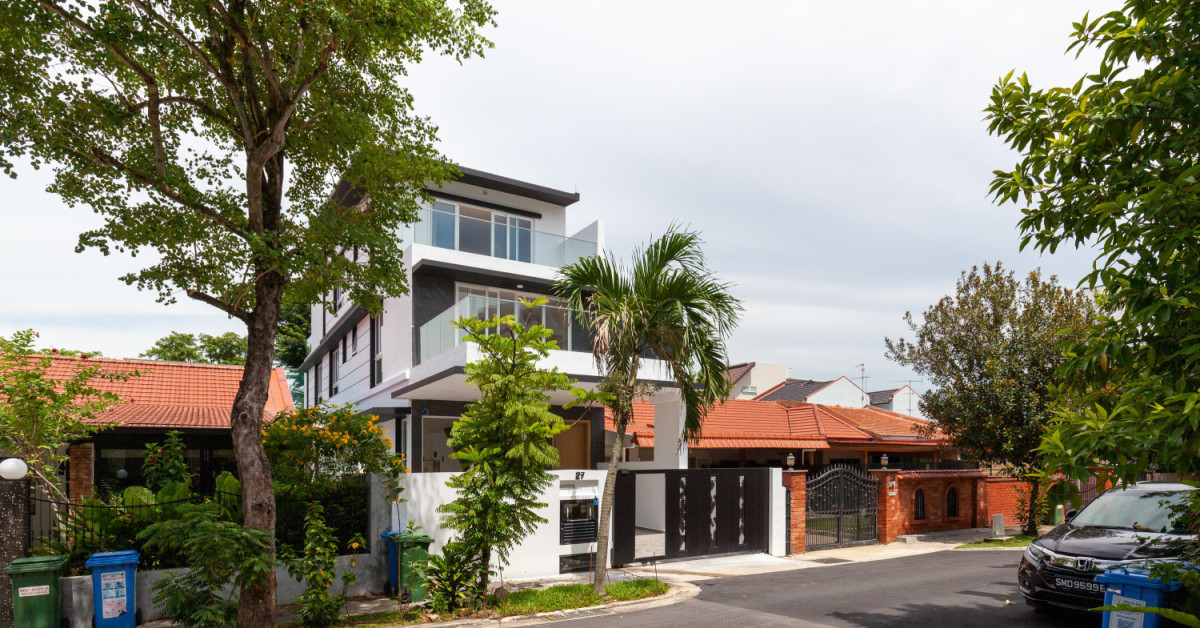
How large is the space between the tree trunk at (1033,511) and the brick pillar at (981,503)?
1647 mm

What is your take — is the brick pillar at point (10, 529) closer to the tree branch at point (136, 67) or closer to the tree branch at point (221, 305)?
the tree branch at point (221, 305)

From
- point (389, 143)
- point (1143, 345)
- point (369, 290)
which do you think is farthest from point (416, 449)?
point (1143, 345)

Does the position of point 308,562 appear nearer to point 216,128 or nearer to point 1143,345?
point 216,128

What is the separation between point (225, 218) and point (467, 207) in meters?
10.8

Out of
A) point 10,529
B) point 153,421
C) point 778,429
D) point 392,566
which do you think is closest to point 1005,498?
point 778,429

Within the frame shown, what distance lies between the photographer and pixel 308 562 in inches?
393

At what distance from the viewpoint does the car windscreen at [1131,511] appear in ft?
33.4

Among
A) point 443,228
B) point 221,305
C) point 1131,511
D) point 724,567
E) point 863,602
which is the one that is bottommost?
point 724,567

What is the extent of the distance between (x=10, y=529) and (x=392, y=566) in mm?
4944

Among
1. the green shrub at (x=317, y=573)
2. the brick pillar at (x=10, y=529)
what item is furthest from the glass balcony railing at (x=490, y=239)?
the brick pillar at (x=10, y=529)

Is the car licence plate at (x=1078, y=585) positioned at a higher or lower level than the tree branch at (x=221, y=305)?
lower

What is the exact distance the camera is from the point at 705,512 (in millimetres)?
15656

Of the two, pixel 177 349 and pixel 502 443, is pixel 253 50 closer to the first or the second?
pixel 502 443

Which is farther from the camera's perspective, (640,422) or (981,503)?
(640,422)
